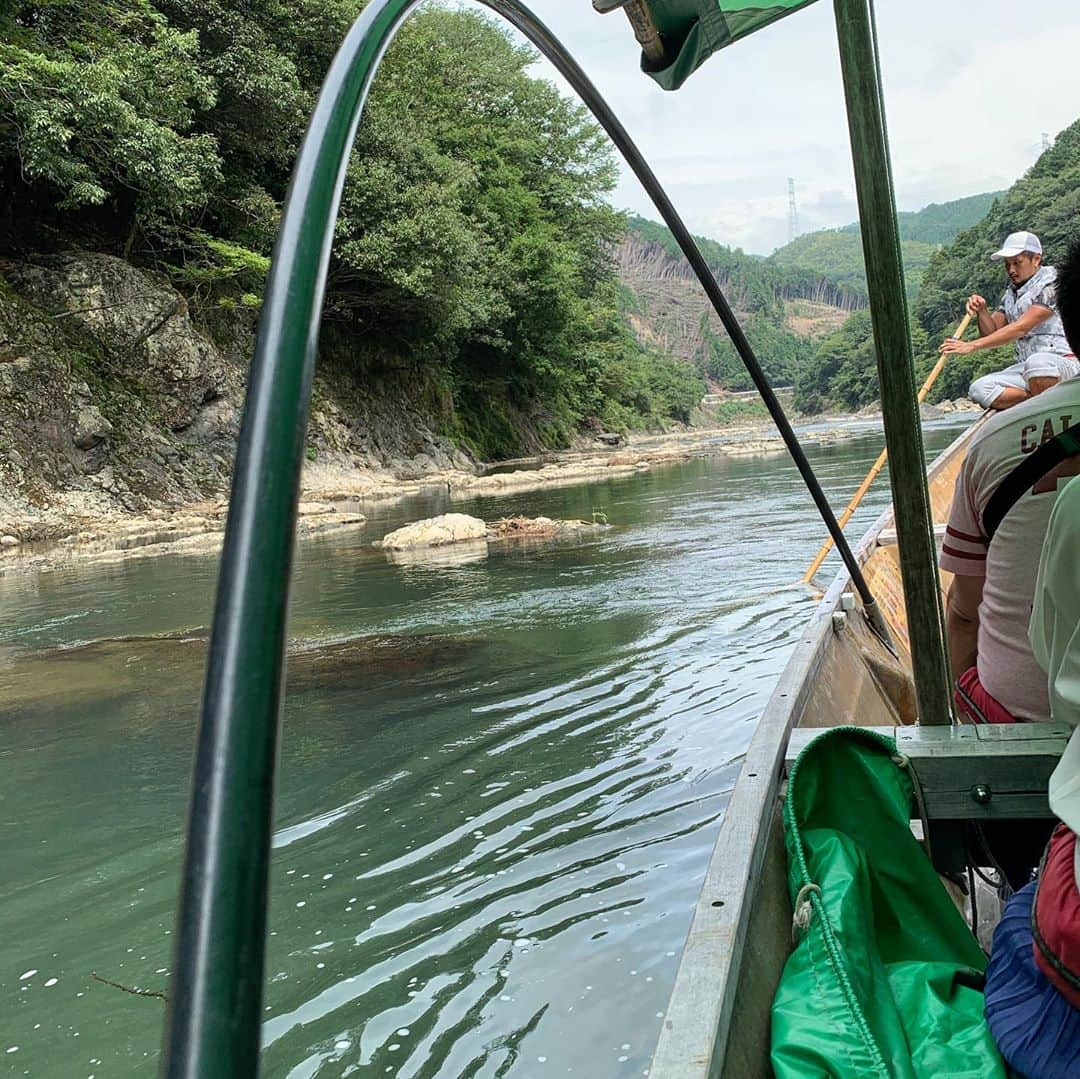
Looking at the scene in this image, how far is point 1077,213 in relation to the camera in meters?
40.3

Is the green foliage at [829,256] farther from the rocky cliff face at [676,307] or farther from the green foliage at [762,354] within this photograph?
the green foliage at [762,354]

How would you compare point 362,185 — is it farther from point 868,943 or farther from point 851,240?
point 851,240

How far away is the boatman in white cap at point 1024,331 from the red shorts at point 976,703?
8.80 ft

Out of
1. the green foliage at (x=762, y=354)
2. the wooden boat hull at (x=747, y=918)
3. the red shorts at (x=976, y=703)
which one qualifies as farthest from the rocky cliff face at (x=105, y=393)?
the green foliage at (x=762, y=354)

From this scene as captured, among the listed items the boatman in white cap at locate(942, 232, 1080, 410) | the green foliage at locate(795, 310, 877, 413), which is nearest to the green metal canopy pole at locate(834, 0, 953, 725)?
the boatman in white cap at locate(942, 232, 1080, 410)

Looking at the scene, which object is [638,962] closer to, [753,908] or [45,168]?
[753,908]

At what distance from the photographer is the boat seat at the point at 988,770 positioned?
65.8 inches

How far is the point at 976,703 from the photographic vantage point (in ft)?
6.82

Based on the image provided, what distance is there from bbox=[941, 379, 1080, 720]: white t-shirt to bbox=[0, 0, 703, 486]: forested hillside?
4547 mm

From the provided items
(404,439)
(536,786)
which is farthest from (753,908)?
(404,439)

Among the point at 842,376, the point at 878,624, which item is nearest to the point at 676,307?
the point at 842,376

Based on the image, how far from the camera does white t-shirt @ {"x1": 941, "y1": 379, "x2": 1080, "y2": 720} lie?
5.67 ft

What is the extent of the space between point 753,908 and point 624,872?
5.96 ft

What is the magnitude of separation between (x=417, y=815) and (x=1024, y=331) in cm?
342
